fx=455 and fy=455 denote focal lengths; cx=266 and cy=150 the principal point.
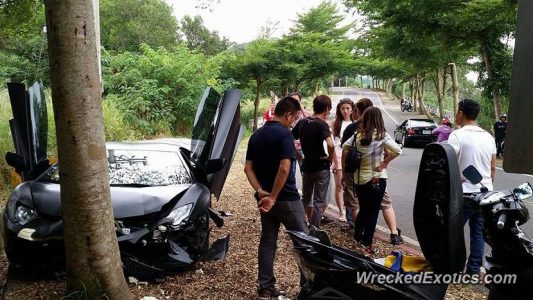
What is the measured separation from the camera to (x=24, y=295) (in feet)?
13.0

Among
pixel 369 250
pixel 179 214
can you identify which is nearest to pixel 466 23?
pixel 369 250

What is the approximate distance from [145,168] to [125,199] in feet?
2.91

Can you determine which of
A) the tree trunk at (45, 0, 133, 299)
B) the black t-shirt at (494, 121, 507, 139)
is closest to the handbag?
the tree trunk at (45, 0, 133, 299)

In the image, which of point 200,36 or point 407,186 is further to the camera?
point 200,36

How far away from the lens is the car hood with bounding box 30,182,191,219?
4266mm

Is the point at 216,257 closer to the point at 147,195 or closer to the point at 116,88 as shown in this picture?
the point at 147,195

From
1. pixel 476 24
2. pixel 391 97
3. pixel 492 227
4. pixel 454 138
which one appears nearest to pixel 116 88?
pixel 476 24

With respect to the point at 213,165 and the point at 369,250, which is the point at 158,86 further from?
the point at 369,250

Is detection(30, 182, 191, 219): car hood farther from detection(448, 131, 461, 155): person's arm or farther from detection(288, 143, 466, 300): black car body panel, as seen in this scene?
detection(448, 131, 461, 155): person's arm

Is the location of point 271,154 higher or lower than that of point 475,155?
higher

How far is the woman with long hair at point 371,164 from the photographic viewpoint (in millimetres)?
5270

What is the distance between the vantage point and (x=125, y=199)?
4.38 metres

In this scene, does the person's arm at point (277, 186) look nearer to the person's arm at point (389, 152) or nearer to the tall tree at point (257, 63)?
the person's arm at point (389, 152)

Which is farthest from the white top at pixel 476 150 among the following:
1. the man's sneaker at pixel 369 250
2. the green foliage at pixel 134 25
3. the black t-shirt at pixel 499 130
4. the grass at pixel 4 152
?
the green foliage at pixel 134 25
